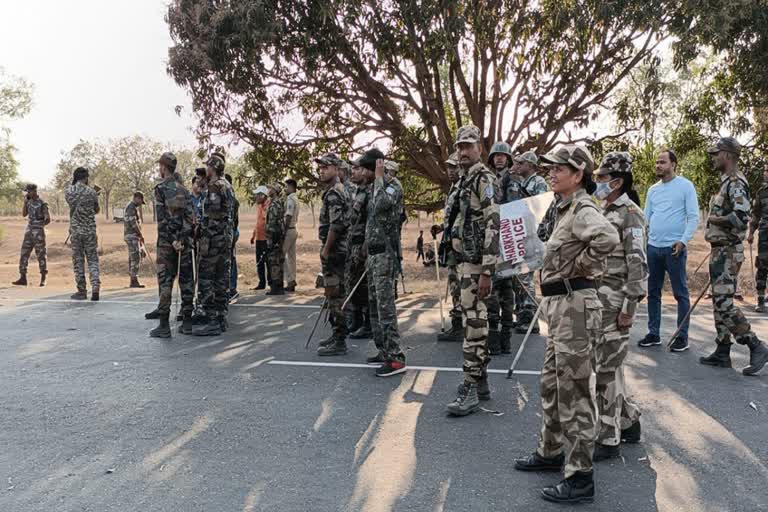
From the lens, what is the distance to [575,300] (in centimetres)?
344

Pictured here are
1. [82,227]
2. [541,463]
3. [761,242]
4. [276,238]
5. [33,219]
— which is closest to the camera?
[541,463]

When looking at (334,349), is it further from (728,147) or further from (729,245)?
(728,147)

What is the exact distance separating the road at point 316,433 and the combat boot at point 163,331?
0.39m

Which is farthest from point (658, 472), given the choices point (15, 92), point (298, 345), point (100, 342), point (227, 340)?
point (15, 92)

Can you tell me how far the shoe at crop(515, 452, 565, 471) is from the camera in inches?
150

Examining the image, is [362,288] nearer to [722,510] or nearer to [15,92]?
[722,510]

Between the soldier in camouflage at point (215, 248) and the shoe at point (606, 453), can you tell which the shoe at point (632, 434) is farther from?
the soldier in camouflage at point (215, 248)

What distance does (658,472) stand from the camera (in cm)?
382

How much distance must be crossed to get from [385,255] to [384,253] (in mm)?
22

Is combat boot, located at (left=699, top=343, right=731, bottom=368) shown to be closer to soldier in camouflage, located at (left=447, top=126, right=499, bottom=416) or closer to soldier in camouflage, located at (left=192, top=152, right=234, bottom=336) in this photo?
soldier in camouflage, located at (left=447, top=126, right=499, bottom=416)

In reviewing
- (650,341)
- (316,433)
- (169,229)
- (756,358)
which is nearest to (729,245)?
(756,358)

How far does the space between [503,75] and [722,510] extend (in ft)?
33.7

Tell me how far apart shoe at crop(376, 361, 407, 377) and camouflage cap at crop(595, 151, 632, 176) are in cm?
266

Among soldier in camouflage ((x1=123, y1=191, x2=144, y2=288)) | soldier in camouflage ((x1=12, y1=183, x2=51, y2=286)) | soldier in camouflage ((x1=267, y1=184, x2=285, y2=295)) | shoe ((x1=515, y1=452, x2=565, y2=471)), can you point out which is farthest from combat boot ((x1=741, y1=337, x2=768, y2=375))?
soldier in camouflage ((x1=12, y1=183, x2=51, y2=286))
